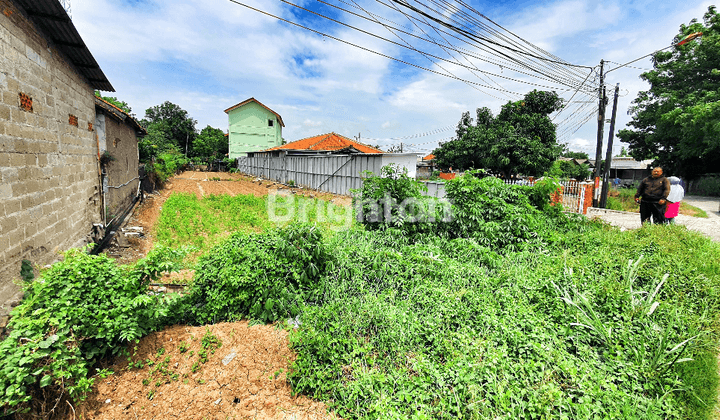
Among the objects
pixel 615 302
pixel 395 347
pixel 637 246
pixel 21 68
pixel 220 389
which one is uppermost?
pixel 21 68

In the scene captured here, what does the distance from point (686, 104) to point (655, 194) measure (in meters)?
17.6

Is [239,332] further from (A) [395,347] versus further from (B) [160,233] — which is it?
(B) [160,233]

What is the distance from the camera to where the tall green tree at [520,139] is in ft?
57.7

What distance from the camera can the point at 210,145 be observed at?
37844 mm

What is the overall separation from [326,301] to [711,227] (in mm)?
13045

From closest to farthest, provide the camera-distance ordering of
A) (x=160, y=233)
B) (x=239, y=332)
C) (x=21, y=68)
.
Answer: (x=239, y=332), (x=21, y=68), (x=160, y=233)

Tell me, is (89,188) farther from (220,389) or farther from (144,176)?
(144,176)

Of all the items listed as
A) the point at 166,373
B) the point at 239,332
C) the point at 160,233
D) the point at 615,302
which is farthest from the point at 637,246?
the point at 160,233

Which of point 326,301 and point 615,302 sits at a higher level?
point 615,302

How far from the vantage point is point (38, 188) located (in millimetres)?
3633

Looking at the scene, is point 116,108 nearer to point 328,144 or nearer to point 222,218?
point 222,218

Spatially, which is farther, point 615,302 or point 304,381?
point 615,302

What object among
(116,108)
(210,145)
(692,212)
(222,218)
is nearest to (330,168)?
(222,218)

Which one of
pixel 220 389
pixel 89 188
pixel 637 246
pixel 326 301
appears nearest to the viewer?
pixel 220 389
